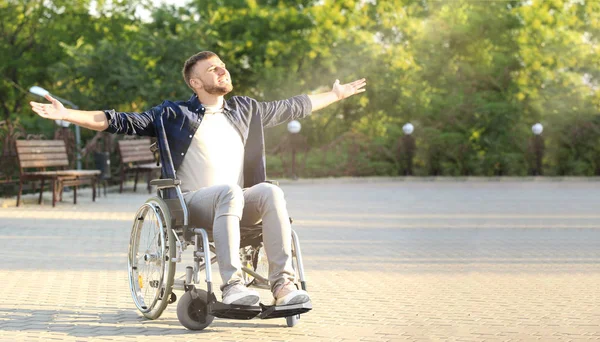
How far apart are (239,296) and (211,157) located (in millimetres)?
967

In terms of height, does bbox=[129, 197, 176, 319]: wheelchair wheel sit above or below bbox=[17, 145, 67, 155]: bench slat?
below

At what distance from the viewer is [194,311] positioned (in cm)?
602

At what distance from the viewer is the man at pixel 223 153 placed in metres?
5.90

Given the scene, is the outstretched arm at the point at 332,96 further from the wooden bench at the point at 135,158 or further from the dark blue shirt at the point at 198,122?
the wooden bench at the point at 135,158

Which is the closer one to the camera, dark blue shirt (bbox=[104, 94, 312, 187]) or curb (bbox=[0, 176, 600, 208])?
dark blue shirt (bbox=[104, 94, 312, 187])

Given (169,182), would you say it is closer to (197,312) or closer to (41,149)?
(197,312)

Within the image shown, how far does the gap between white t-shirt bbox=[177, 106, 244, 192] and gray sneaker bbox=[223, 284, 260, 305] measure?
2.55 feet

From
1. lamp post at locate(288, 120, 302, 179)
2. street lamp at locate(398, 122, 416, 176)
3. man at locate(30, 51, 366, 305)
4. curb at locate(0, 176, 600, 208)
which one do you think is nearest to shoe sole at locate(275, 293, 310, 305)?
man at locate(30, 51, 366, 305)

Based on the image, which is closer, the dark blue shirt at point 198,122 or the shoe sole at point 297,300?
the shoe sole at point 297,300

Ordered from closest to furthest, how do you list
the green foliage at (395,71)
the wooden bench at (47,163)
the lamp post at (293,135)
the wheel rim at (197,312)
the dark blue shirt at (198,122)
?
the wheel rim at (197,312) < the dark blue shirt at (198,122) < the wooden bench at (47,163) < the lamp post at (293,135) < the green foliage at (395,71)

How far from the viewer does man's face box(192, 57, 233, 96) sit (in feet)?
20.9

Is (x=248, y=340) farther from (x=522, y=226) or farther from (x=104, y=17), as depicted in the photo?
(x=104, y=17)

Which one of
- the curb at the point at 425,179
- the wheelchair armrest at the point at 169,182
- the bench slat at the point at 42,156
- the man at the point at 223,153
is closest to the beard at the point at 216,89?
A: the man at the point at 223,153

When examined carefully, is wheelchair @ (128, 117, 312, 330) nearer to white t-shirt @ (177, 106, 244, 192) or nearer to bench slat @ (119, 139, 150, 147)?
white t-shirt @ (177, 106, 244, 192)
